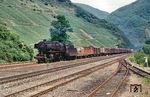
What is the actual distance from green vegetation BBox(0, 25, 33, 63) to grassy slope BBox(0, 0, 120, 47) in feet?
151

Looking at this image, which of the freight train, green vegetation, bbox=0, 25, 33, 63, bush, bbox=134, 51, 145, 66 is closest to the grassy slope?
bush, bbox=134, 51, 145, 66

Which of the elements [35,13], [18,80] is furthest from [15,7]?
[18,80]

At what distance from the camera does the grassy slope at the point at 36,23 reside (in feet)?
387

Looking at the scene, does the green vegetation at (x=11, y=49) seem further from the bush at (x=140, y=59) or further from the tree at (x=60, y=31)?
the tree at (x=60, y=31)

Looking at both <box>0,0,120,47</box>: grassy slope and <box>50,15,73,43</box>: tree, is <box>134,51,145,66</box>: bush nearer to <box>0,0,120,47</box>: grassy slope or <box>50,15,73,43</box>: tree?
<box>50,15,73,43</box>: tree

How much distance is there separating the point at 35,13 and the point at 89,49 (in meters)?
82.9

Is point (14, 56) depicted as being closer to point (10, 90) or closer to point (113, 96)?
point (10, 90)

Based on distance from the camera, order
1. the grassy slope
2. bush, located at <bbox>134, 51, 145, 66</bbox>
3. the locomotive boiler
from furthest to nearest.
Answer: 1. the grassy slope
2. bush, located at <bbox>134, 51, 145, 66</bbox>
3. the locomotive boiler

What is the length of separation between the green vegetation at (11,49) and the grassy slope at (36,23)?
45954 millimetres

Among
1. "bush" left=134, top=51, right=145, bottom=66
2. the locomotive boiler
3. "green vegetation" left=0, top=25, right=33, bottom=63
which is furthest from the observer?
"bush" left=134, top=51, right=145, bottom=66

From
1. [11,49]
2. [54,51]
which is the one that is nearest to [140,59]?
[54,51]

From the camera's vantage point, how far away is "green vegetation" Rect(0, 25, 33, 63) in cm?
4841

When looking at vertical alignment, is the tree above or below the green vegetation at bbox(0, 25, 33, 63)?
above

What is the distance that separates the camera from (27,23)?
132000mm
